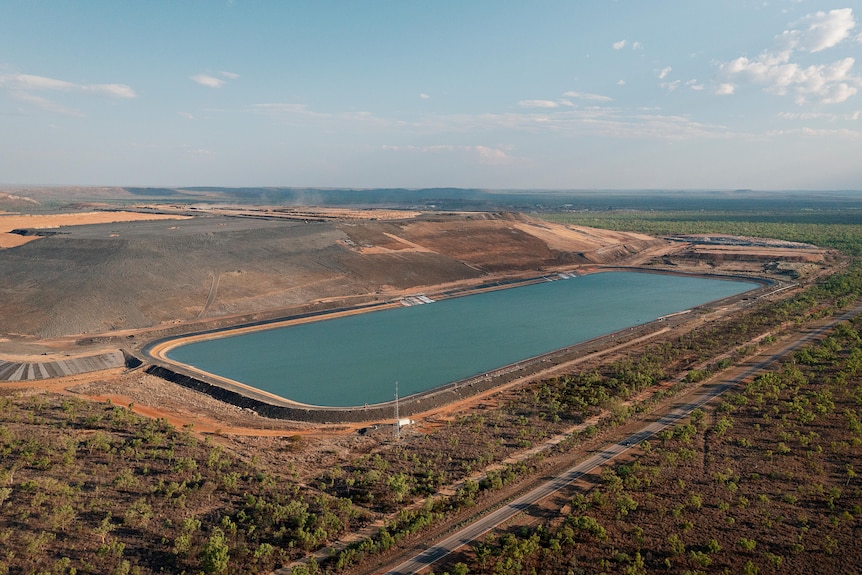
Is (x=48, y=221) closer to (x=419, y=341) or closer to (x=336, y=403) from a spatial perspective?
(x=419, y=341)

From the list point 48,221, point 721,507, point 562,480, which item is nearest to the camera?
point 721,507

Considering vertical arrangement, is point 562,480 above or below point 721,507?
below

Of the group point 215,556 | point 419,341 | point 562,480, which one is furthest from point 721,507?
point 419,341

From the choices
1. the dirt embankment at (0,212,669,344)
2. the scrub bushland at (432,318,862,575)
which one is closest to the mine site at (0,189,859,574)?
the scrub bushland at (432,318,862,575)

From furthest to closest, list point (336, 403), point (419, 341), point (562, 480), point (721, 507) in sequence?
point (419, 341), point (336, 403), point (562, 480), point (721, 507)

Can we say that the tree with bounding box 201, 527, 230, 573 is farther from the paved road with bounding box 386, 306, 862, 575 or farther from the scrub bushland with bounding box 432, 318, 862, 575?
the scrub bushland with bounding box 432, 318, 862, 575

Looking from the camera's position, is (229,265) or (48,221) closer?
(229,265)

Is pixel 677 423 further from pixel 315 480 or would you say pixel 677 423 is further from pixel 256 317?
pixel 256 317

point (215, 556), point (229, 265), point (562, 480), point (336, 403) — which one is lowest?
point (336, 403)
